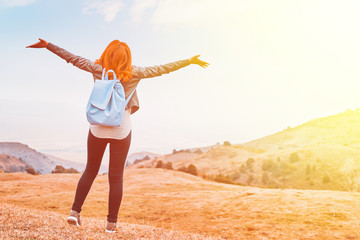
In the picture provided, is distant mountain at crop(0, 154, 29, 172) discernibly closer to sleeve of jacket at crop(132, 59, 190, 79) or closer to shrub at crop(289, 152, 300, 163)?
shrub at crop(289, 152, 300, 163)

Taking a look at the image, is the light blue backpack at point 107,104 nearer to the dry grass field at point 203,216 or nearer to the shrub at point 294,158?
the dry grass field at point 203,216

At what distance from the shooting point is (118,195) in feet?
19.8

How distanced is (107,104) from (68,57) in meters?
1.31

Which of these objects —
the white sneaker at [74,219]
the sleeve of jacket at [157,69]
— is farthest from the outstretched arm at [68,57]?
the white sneaker at [74,219]

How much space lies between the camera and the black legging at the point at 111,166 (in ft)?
19.0

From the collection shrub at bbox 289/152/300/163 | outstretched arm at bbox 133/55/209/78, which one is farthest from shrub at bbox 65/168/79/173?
outstretched arm at bbox 133/55/209/78

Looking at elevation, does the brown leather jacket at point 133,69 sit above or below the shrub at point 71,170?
above

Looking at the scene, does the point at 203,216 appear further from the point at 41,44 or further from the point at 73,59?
the point at 41,44

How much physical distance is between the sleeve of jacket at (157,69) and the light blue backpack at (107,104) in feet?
1.39

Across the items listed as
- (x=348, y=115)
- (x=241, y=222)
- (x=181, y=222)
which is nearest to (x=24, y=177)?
(x=181, y=222)

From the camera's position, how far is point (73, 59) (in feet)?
20.2

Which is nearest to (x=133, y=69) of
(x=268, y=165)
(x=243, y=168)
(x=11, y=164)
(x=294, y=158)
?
(x=268, y=165)

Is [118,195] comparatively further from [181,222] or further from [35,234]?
[181,222]

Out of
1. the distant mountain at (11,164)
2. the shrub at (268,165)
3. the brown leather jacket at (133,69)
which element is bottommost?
the distant mountain at (11,164)
